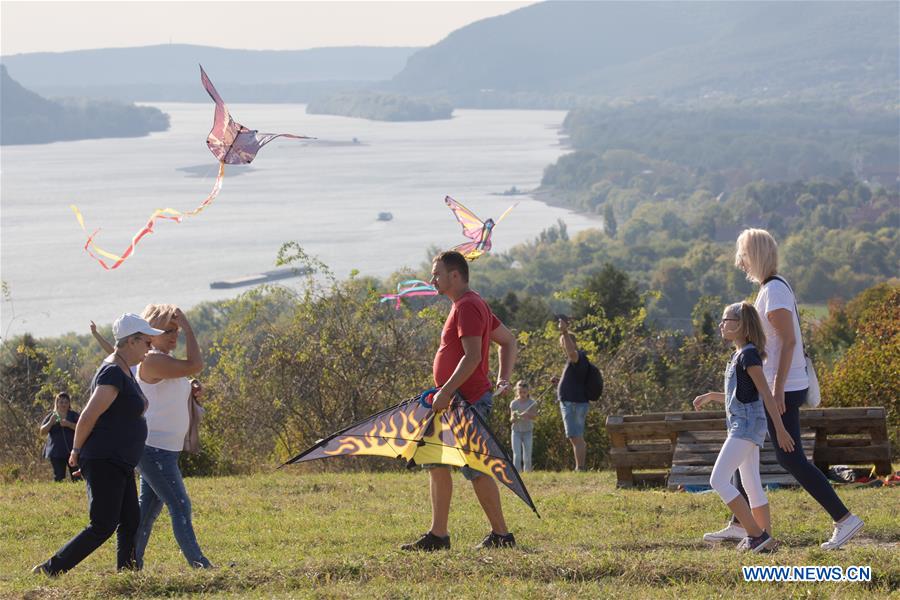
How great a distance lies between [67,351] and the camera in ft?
76.6

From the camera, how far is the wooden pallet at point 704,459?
31.6 feet

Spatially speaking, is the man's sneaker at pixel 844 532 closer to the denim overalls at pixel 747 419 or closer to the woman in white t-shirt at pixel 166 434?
the denim overalls at pixel 747 419

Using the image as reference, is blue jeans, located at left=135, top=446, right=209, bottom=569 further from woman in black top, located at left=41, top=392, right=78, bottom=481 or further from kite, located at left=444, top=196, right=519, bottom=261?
woman in black top, located at left=41, top=392, right=78, bottom=481

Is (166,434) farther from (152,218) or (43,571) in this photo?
(152,218)

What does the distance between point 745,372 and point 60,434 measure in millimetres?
8512

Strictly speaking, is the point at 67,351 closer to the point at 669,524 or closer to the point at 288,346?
the point at 288,346

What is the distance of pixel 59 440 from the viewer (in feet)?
40.6

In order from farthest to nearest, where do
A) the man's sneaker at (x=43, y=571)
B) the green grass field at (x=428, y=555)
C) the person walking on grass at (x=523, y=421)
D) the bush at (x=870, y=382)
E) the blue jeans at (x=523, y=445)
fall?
the bush at (x=870, y=382) < the blue jeans at (x=523, y=445) < the person walking on grass at (x=523, y=421) < the man's sneaker at (x=43, y=571) < the green grass field at (x=428, y=555)

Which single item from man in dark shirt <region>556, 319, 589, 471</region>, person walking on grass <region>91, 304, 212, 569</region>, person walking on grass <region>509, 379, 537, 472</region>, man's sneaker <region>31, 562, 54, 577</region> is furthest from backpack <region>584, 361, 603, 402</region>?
man's sneaker <region>31, 562, 54, 577</region>

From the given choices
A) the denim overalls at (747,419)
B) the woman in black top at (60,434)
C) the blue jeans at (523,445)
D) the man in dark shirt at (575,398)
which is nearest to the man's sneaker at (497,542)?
the denim overalls at (747,419)

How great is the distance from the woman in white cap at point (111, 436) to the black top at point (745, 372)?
324cm

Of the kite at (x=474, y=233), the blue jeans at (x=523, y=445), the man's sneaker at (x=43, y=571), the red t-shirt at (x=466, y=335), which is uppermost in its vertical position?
the kite at (x=474, y=233)

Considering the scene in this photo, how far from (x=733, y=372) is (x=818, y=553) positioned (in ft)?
3.62

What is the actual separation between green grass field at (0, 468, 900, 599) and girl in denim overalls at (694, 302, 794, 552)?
233 millimetres
